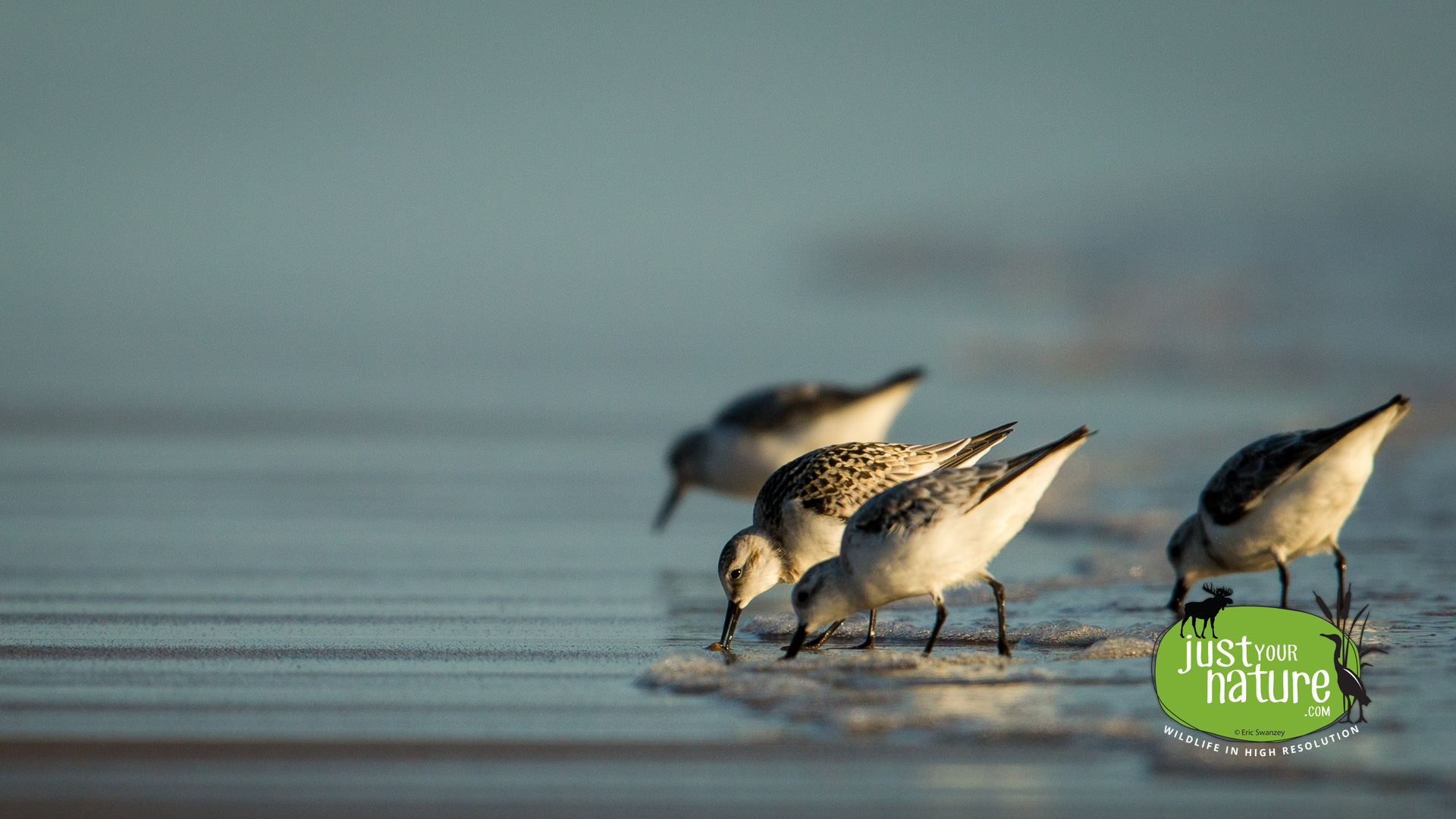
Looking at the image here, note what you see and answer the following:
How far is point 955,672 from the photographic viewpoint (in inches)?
172

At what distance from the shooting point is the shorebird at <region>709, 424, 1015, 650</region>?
5.13 metres

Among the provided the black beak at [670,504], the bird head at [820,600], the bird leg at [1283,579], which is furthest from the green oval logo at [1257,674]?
the black beak at [670,504]

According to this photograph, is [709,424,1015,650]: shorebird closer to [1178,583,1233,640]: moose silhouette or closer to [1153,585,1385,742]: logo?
[1178,583,1233,640]: moose silhouette

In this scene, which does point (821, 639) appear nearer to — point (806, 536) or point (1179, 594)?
point (806, 536)

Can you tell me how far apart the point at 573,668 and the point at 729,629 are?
72 centimetres

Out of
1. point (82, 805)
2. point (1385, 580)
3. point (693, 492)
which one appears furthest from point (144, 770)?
point (693, 492)

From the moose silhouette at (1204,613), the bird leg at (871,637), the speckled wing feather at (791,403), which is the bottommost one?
the moose silhouette at (1204,613)

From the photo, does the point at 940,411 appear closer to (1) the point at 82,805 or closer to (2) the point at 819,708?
(2) the point at 819,708

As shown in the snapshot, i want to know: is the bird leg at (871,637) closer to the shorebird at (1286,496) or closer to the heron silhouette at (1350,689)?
the shorebird at (1286,496)

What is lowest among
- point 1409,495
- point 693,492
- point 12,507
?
point 1409,495

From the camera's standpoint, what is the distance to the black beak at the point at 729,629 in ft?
16.0

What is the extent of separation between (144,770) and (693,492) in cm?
615

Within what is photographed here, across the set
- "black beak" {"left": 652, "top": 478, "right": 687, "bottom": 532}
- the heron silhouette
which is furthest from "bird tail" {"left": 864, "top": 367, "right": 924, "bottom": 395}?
the heron silhouette

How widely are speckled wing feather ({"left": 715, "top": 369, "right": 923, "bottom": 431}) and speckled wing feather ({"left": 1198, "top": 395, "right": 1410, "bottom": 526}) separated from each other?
9.24ft
